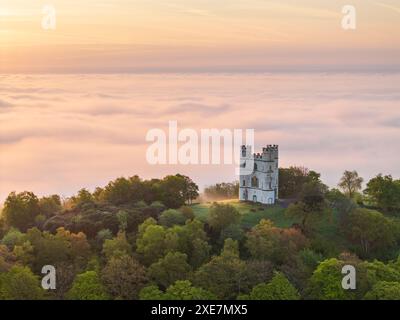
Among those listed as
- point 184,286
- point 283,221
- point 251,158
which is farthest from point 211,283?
point 251,158

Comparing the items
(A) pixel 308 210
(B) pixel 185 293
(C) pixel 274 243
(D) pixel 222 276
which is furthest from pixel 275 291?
(A) pixel 308 210

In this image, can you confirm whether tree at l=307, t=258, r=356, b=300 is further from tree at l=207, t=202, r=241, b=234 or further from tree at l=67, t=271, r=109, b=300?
tree at l=67, t=271, r=109, b=300

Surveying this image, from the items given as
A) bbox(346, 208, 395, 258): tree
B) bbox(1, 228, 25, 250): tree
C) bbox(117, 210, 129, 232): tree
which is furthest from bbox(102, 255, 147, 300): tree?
bbox(346, 208, 395, 258): tree

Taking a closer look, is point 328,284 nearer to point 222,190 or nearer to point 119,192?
point 119,192
